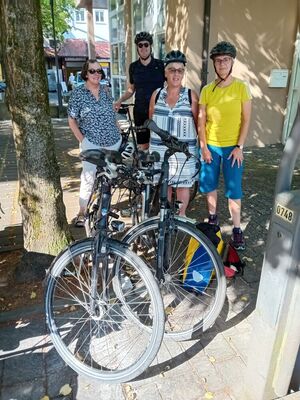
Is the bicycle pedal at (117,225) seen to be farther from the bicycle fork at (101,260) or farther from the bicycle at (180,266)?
the bicycle at (180,266)

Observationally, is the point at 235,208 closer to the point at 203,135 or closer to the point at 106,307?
the point at 203,135

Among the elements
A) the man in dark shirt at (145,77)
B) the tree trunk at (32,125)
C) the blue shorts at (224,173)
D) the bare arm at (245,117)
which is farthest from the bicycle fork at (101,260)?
the man in dark shirt at (145,77)

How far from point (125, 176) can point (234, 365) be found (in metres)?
1.42

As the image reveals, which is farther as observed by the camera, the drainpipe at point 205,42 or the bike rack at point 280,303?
the drainpipe at point 205,42

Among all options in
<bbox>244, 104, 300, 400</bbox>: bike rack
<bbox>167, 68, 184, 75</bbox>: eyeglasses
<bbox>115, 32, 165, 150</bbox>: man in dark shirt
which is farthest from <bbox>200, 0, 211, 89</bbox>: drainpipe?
<bbox>244, 104, 300, 400</bbox>: bike rack

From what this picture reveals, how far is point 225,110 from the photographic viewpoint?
3.18 m

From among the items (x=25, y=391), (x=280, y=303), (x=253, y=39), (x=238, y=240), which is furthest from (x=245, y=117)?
(x=253, y=39)

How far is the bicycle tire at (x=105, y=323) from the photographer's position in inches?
81.7

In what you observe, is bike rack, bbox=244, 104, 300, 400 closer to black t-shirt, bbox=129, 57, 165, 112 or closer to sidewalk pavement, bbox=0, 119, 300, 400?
sidewalk pavement, bbox=0, 119, 300, 400

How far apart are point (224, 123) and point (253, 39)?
4.77 meters

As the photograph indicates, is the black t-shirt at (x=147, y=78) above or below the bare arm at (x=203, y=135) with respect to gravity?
above

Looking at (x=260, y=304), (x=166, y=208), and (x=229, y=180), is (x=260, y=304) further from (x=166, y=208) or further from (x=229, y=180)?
(x=229, y=180)

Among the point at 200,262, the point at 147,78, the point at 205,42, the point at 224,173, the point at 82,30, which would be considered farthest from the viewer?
the point at 82,30

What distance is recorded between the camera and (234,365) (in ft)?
7.52
